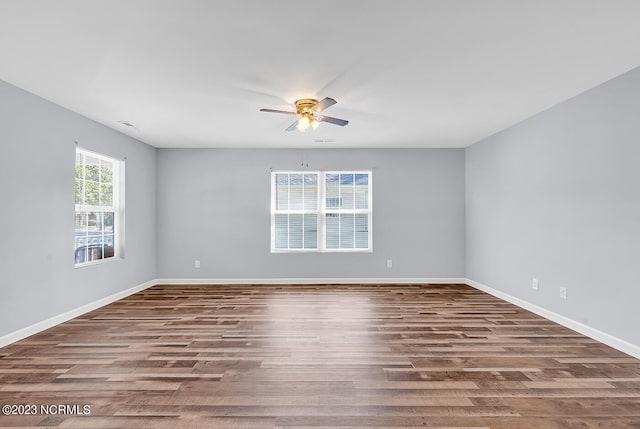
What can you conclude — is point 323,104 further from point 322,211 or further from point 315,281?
point 315,281

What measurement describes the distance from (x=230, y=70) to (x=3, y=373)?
114 inches

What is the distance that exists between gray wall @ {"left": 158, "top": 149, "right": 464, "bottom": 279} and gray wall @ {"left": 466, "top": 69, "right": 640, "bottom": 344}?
901mm

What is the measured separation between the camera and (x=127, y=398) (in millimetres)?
2062

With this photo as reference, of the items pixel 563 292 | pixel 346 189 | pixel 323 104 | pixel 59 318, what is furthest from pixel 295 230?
pixel 563 292

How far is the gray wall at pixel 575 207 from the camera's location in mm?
2744

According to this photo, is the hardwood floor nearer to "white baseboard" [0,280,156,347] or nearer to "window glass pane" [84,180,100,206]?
"white baseboard" [0,280,156,347]

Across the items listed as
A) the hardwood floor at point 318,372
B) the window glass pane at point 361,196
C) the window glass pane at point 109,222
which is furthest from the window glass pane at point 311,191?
the window glass pane at point 109,222

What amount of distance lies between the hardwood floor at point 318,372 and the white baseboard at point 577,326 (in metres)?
0.09

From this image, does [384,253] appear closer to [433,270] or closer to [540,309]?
[433,270]

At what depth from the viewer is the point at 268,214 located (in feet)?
18.4

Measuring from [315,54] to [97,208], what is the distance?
3.64 m

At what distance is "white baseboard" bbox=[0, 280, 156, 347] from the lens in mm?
2928

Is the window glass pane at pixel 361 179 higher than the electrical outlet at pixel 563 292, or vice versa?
the window glass pane at pixel 361 179

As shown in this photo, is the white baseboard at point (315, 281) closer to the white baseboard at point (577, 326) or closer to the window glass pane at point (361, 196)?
the white baseboard at point (577, 326)
